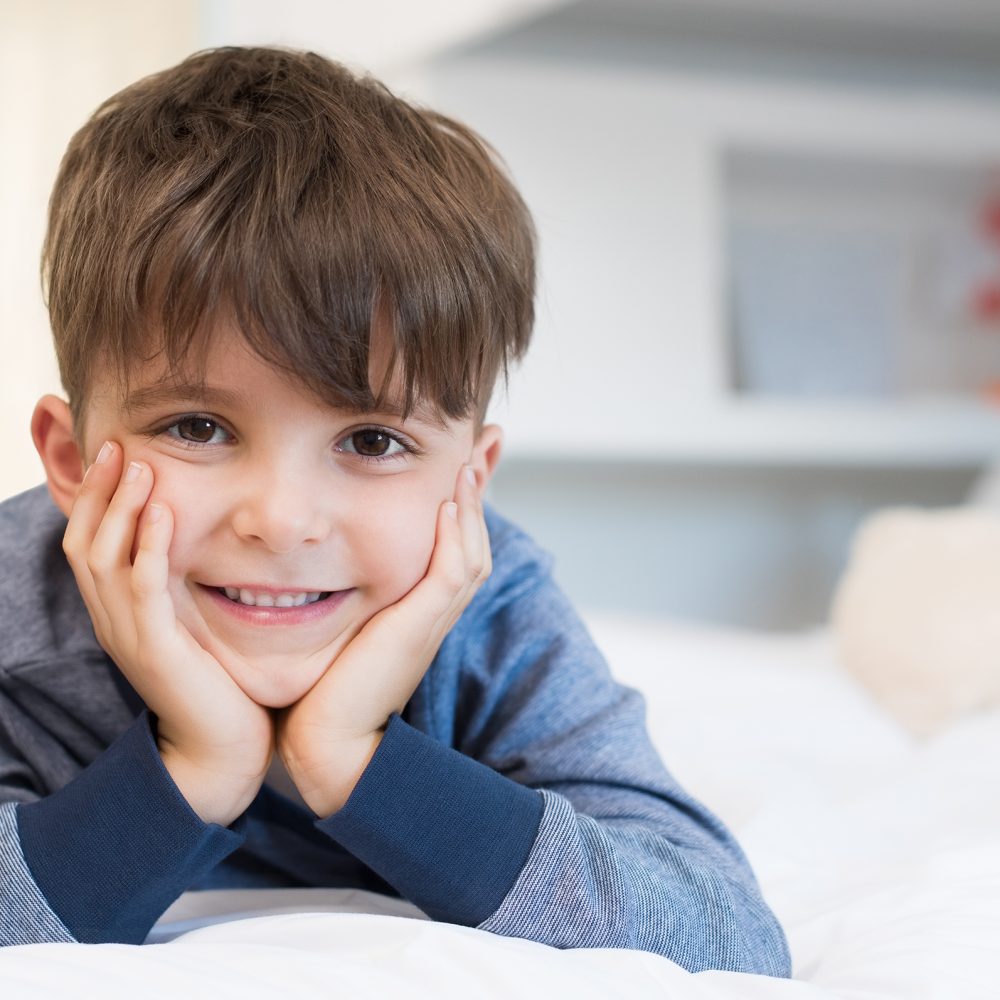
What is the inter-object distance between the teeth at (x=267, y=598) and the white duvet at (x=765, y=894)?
173mm

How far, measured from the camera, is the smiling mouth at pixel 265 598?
0.75 meters

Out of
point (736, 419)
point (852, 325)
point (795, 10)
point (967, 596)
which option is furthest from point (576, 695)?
point (852, 325)

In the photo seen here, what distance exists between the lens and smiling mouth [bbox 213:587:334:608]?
75cm

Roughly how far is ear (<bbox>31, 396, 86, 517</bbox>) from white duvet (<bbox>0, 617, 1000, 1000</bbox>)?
0.28 metres

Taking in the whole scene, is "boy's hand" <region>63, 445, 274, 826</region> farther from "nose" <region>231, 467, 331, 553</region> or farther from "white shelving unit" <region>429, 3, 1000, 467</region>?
Result: "white shelving unit" <region>429, 3, 1000, 467</region>

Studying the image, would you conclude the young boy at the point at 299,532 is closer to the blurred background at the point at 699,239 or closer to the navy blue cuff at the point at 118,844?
the navy blue cuff at the point at 118,844

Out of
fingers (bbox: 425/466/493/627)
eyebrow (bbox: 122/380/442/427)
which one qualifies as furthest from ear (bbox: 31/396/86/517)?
fingers (bbox: 425/466/493/627)

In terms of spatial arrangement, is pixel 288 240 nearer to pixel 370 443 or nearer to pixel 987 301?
pixel 370 443

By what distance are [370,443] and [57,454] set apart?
23 cm

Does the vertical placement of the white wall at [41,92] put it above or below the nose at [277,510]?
above

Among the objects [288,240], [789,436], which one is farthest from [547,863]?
[789,436]

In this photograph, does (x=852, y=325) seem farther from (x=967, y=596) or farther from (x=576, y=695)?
(x=576, y=695)

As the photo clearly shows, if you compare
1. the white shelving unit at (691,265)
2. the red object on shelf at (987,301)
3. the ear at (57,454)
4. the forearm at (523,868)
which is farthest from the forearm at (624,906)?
the red object on shelf at (987,301)

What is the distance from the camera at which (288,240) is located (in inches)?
26.8
